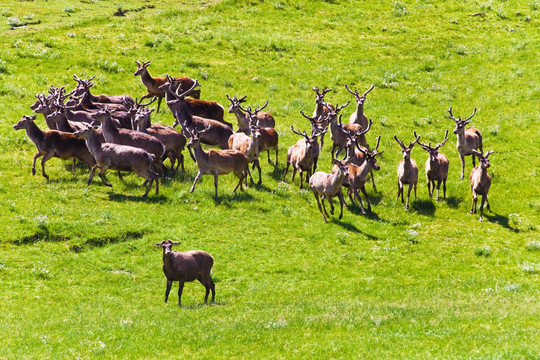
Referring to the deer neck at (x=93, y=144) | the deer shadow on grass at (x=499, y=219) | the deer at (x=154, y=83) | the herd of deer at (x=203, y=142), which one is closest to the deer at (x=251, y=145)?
the herd of deer at (x=203, y=142)

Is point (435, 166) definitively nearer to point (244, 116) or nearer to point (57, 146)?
point (244, 116)

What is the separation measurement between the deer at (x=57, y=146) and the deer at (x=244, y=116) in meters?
6.40

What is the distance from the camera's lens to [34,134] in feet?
74.6

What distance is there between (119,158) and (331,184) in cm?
703

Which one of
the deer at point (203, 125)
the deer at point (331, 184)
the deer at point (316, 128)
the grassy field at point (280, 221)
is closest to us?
the grassy field at point (280, 221)

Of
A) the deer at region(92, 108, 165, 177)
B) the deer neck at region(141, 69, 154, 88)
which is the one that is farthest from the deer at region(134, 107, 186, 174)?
the deer neck at region(141, 69, 154, 88)

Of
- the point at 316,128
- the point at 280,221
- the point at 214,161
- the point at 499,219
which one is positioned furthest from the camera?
the point at 316,128

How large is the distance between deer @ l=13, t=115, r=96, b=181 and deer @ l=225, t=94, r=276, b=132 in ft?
21.0

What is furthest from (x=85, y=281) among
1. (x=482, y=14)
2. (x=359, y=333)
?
(x=482, y=14)

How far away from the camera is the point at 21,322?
1387 centimetres

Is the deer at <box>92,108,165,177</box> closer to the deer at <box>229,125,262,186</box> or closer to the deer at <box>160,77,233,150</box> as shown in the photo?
the deer at <box>160,77,233,150</box>

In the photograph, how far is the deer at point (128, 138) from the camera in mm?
23094

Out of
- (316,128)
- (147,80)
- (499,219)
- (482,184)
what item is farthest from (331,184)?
(147,80)

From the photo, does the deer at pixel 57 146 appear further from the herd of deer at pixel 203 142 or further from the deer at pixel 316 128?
the deer at pixel 316 128
